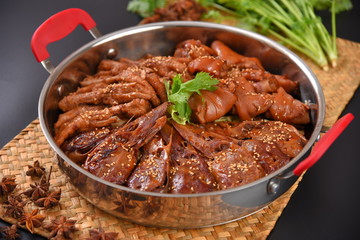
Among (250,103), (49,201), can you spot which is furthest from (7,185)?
(250,103)

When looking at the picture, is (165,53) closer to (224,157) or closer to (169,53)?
(169,53)

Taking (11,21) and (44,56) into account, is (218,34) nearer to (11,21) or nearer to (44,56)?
(44,56)

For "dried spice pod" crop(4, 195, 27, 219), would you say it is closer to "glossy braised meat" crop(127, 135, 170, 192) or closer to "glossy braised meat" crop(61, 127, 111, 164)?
"glossy braised meat" crop(61, 127, 111, 164)

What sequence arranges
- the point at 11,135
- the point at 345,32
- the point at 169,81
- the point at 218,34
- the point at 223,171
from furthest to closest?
the point at 345,32 < the point at 218,34 < the point at 11,135 < the point at 169,81 < the point at 223,171

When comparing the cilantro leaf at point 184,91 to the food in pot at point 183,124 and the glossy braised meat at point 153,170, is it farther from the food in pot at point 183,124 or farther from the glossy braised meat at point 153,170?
the glossy braised meat at point 153,170

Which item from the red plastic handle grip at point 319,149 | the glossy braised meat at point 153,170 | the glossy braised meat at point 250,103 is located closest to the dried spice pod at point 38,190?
the glossy braised meat at point 153,170

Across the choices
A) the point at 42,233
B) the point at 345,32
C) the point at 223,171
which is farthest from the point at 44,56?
the point at 345,32

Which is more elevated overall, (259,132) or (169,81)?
(169,81)
